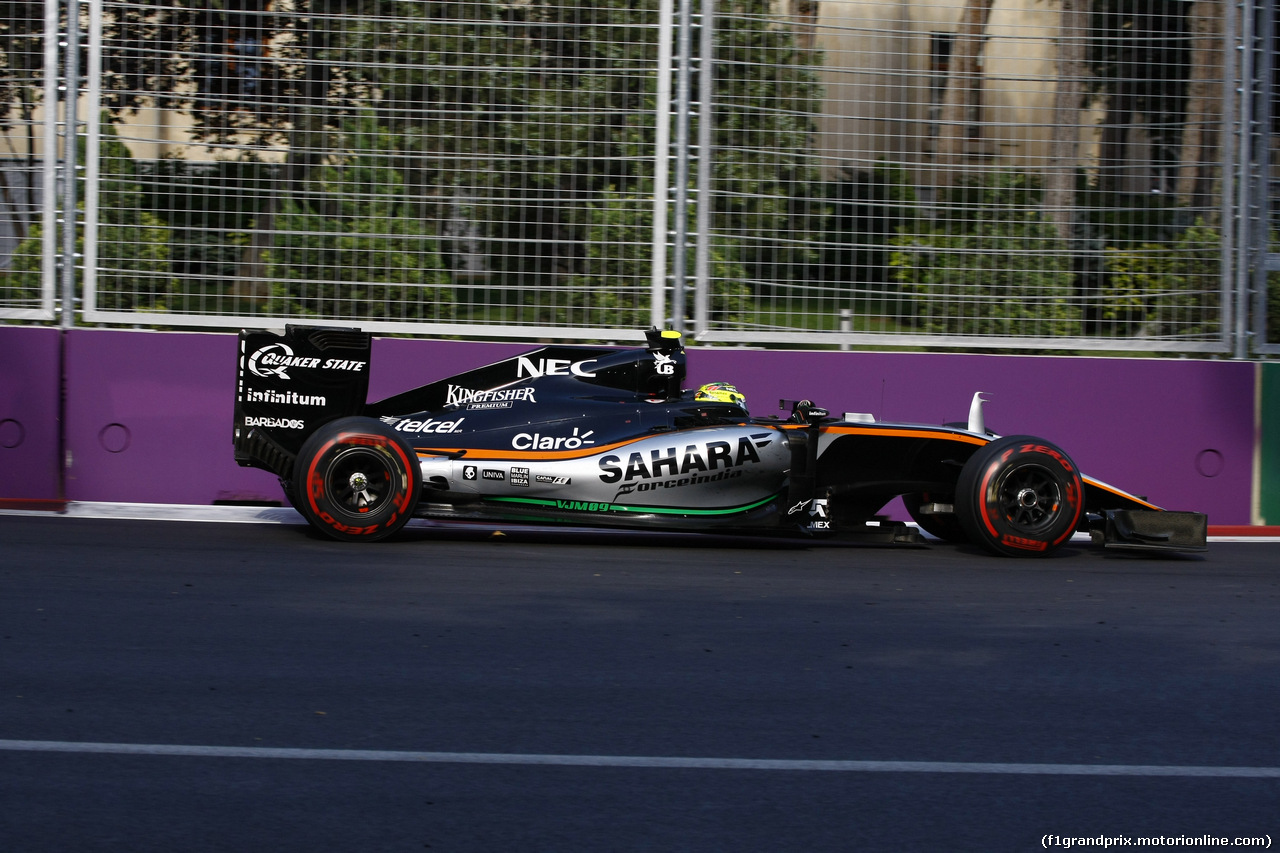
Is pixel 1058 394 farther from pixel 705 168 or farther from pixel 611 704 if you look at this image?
pixel 611 704

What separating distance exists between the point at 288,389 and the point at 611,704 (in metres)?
3.66

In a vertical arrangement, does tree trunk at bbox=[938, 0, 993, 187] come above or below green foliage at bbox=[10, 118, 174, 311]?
above

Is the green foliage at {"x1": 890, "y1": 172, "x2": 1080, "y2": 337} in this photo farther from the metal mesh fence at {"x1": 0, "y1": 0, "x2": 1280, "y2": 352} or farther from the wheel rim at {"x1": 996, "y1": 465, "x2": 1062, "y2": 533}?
the wheel rim at {"x1": 996, "y1": 465, "x2": 1062, "y2": 533}

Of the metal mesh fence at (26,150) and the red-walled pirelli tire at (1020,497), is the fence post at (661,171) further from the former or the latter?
the metal mesh fence at (26,150)

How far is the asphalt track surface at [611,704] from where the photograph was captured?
3.22 metres

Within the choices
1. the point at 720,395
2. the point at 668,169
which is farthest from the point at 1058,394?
the point at 668,169

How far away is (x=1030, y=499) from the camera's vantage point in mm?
7281

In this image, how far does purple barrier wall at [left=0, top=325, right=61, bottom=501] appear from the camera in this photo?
332 inches

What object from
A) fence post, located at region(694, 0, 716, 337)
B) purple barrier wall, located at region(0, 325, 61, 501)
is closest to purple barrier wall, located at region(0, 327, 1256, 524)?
fence post, located at region(694, 0, 716, 337)

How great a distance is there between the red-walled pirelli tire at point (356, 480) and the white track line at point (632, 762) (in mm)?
3267

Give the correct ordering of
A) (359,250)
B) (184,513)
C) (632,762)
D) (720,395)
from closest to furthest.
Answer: (632,762) → (720,395) → (184,513) → (359,250)

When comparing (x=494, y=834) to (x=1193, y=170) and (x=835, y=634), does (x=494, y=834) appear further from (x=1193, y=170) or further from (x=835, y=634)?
(x=1193, y=170)

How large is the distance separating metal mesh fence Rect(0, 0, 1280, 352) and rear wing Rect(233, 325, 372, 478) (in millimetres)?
1882

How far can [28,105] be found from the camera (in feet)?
29.6
